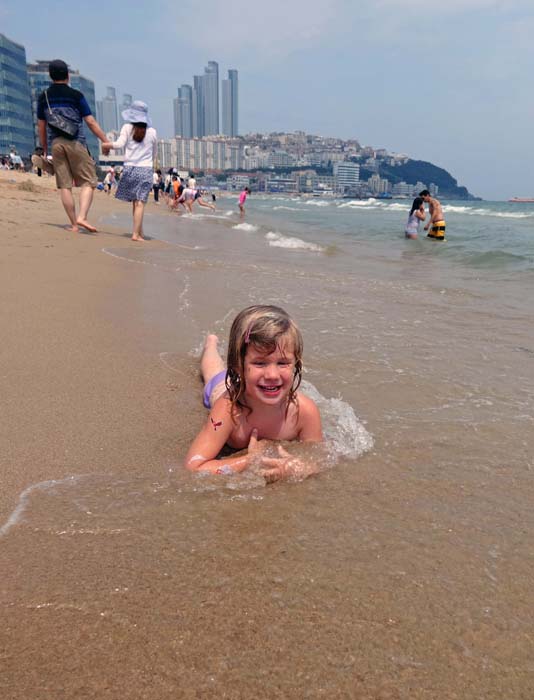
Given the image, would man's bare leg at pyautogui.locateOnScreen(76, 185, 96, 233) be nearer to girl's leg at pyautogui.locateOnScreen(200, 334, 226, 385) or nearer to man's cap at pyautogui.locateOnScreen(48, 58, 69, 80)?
man's cap at pyautogui.locateOnScreen(48, 58, 69, 80)

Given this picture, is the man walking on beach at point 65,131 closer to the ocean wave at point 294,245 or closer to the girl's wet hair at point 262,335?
the ocean wave at point 294,245

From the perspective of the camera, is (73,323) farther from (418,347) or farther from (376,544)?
(376,544)

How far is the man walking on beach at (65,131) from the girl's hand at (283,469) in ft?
A: 20.0

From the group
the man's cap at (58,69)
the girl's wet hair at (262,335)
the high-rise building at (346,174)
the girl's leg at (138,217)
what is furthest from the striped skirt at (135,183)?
the high-rise building at (346,174)

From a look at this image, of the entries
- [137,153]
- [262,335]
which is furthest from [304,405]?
[137,153]

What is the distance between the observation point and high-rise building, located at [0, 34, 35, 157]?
71.2 metres

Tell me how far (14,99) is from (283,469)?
87778 millimetres

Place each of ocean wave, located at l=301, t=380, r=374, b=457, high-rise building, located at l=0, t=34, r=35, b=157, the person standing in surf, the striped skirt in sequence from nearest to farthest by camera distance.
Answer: ocean wave, located at l=301, t=380, r=374, b=457
the person standing in surf
the striped skirt
high-rise building, located at l=0, t=34, r=35, b=157

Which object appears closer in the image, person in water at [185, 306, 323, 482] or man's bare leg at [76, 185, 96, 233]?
person in water at [185, 306, 323, 482]

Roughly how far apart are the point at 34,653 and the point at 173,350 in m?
2.41

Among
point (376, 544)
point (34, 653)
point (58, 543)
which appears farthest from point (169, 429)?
point (34, 653)

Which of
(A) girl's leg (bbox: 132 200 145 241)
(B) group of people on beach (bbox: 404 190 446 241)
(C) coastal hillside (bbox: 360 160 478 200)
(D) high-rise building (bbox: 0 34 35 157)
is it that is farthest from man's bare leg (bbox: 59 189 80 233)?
(C) coastal hillside (bbox: 360 160 478 200)

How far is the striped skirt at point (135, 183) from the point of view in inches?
303

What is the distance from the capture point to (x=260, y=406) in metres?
2.28
